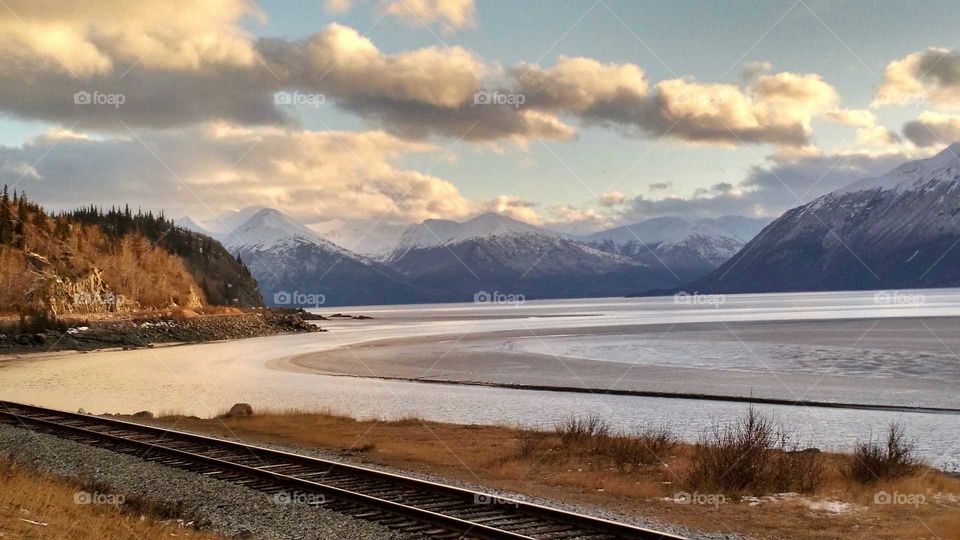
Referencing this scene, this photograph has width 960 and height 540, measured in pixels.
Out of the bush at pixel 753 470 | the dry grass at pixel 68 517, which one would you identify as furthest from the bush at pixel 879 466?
the dry grass at pixel 68 517

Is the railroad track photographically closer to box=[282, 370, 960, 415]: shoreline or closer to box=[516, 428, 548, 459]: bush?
box=[516, 428, 548, 459]: bush

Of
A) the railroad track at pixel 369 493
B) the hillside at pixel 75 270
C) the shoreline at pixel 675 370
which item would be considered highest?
the hillside at pixel 75 270

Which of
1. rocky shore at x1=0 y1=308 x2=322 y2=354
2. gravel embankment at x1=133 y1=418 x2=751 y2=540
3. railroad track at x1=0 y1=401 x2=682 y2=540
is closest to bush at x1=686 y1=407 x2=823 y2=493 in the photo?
gravel embankment at x1=133 y1=418 x2=751 y2=540

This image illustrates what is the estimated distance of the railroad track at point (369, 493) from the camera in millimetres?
13984

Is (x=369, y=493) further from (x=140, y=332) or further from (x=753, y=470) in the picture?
(x=140, y=332)

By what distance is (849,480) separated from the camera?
20.4 m

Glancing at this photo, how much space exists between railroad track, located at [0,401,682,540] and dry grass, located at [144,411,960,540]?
2.58m

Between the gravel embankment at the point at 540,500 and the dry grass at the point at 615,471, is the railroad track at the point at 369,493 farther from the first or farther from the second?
the dry grass at the point at 615,471

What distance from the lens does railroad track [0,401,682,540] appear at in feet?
45.9

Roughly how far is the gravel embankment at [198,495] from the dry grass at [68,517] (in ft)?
2.45

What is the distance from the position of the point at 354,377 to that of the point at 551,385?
17118 millimetres

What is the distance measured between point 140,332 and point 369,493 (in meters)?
110

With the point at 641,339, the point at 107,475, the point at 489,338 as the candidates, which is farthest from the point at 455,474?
the point at 489,338

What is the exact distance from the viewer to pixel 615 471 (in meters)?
22.4
